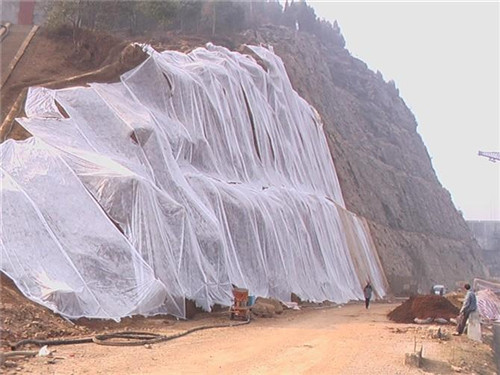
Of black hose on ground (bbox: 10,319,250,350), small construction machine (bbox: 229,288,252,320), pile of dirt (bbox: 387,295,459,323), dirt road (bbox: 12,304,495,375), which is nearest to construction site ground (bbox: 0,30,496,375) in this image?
dirt road (bbox: 12,304,495,375)

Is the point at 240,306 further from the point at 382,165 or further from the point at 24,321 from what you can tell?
the point at 382,165

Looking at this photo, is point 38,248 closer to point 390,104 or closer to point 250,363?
point 250,363

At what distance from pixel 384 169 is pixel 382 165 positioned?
46cm

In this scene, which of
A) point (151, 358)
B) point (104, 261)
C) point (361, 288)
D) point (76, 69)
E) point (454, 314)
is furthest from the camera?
point (361, 288)

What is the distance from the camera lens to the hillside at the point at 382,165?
152 feet

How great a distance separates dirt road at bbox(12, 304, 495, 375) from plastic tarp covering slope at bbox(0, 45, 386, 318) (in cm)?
222

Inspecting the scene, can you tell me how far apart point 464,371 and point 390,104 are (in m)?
57.9

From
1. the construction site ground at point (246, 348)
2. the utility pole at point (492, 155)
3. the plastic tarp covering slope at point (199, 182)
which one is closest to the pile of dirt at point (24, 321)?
the construction site ground at point (246, 348)

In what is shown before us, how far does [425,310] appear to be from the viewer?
19531 mm

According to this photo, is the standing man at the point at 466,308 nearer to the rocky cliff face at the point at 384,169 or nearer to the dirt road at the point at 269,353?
the dirt road at the point at 269,353

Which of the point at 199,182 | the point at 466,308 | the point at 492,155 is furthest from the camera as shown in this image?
the point at 492,155

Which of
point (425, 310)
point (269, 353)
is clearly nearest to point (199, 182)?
point (425, 310)

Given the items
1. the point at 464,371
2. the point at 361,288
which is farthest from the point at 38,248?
the point at 361,288

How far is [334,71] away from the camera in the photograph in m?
63.1
